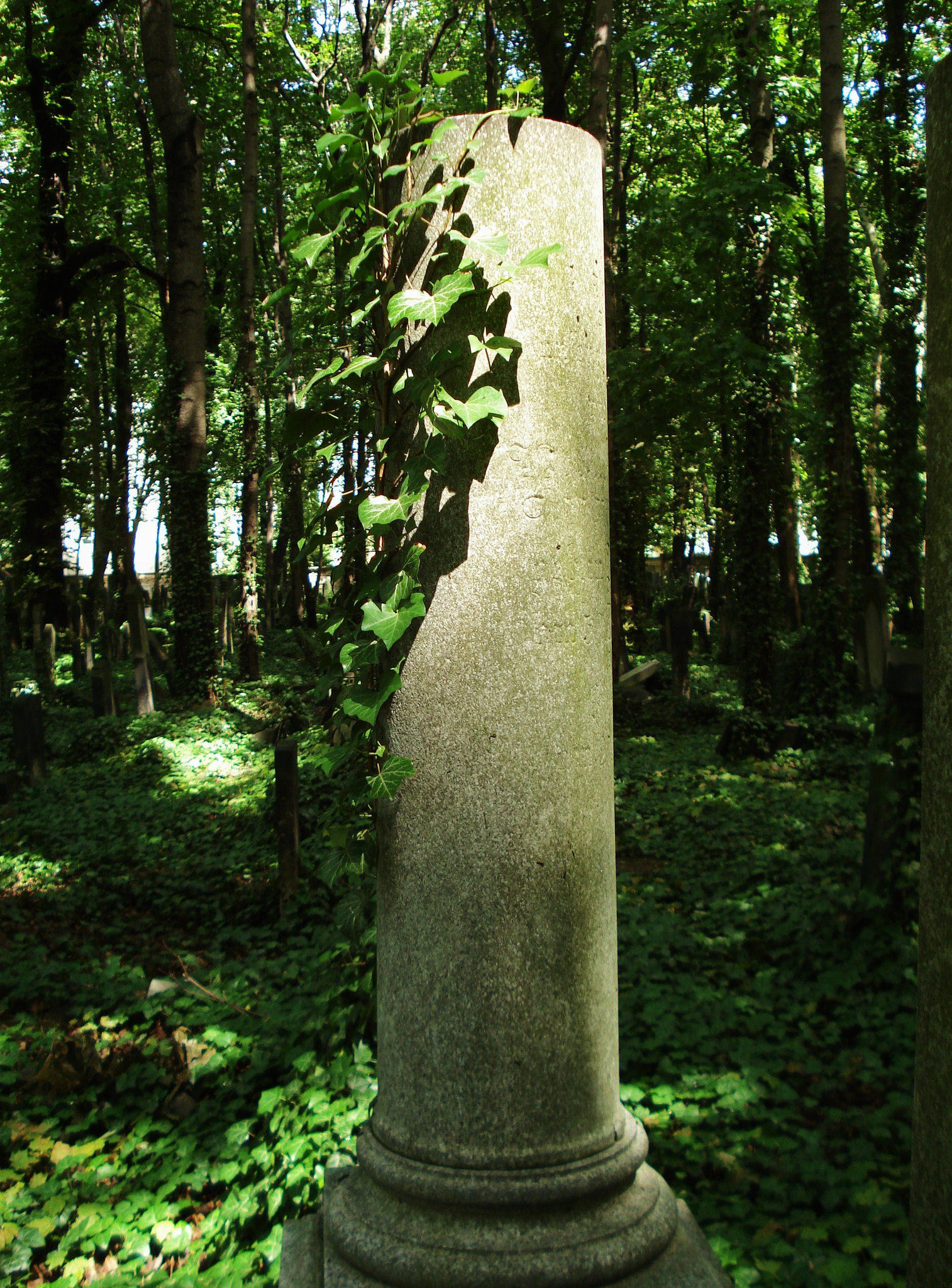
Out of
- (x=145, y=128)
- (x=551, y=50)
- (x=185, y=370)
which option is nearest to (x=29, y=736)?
(x=185, y=370)

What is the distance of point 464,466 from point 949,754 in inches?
46.4

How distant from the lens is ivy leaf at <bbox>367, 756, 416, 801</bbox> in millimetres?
2119

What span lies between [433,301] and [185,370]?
13.0 m

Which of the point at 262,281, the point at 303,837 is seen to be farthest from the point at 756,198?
the point at 262,281

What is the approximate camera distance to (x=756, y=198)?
443 inches

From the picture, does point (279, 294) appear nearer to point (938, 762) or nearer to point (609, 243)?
point (938, 762)

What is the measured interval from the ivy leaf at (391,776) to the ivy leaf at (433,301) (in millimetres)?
1008

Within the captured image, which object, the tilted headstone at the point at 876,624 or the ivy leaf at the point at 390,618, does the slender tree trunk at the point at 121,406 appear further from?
the ivy leaf at the point at 390,618

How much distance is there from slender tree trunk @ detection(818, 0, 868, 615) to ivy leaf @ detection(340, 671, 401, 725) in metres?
9.94

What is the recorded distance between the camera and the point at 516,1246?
76.9 inches

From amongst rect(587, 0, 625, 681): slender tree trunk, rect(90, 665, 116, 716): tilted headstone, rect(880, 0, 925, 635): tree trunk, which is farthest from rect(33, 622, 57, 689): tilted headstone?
rect(880, 0, 925, 635): tree trunk

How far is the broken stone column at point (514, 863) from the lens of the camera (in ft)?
6.70

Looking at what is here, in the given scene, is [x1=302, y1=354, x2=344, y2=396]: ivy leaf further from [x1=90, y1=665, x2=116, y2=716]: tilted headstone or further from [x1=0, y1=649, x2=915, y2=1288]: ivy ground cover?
[x1=90, y1=665, x2=116, y2=716]: tilted headstone

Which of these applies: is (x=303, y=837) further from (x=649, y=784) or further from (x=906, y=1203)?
(x=906, y=1203)
